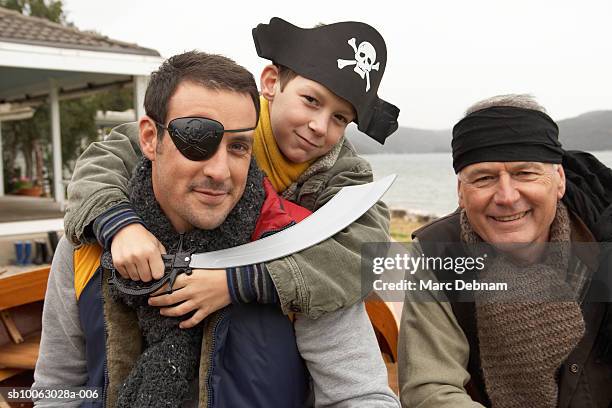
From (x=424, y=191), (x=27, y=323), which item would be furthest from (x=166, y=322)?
(x=424, y=191)

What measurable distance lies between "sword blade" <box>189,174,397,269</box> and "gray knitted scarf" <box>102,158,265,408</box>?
0.17 feet

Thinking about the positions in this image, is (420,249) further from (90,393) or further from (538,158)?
(90,393)

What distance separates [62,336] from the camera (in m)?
1.90

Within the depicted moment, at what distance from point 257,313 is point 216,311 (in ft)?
0.40

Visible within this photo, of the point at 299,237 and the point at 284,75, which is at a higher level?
the point at 284,75

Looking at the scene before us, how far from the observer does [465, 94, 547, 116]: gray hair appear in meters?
2.31

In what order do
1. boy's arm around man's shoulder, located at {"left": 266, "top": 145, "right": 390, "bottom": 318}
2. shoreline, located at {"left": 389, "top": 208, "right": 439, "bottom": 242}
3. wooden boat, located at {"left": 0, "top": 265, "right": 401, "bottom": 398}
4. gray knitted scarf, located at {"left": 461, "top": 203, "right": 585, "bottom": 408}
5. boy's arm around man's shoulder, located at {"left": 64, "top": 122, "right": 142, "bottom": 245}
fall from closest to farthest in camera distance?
boy's arm around man's shoulder, located at {"left": 266, "top": 145, "right": 390, "bottom": 318}, boy's arm around man's shoulder, located at {"left": 64, "top": 122, "right": 142, "bottom": 245}, gray knitted scarf, located at {"left": 461, "top": 203, "right": 585, "bottom": 408}, wooden boat, located at {"left": 0, "top": 265, "right": 401, "bottom": 398}, shoreline, located at {"left": 389, "top": 208, "right": 439, "bottom": 242}

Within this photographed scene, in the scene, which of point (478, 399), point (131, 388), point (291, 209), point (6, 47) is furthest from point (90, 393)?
point (6, 47)

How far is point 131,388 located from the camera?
1663 millimetres

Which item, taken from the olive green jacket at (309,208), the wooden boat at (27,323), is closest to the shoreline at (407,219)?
the wooden boat at (27,323)

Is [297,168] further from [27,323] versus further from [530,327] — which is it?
[27,323]

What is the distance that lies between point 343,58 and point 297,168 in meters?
0.47

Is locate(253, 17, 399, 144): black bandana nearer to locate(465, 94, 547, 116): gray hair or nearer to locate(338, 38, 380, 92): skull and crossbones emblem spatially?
locate(338, 38, 380, 92): skull and crossbones emblem

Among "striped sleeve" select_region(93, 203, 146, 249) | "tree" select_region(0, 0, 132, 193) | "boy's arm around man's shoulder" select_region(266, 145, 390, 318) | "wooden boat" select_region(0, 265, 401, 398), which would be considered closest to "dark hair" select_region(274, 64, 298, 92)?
"boy's arm around man's shoulder" select_region(266, 145, 390, 318)
